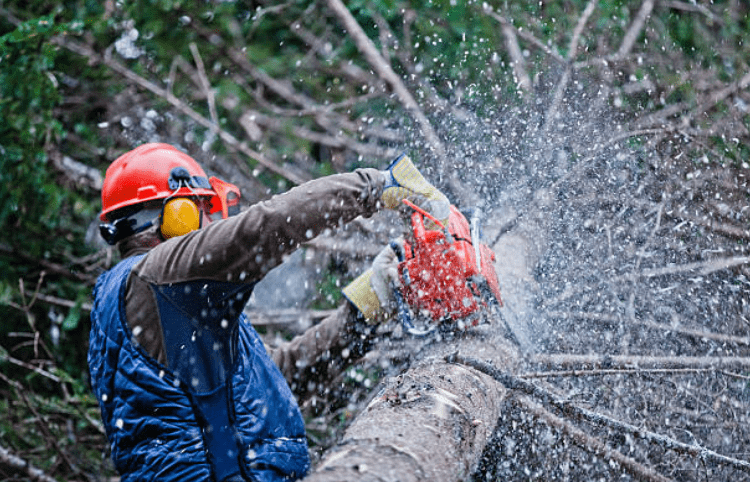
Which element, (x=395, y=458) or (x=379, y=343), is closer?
(x=395, y=458)

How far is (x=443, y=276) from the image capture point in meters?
2.39

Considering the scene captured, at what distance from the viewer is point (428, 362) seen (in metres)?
2.34

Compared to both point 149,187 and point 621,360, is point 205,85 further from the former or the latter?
point 621,360

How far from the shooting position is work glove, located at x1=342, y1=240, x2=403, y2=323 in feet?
8.38

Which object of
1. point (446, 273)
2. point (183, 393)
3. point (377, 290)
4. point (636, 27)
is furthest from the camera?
point (636, 27)

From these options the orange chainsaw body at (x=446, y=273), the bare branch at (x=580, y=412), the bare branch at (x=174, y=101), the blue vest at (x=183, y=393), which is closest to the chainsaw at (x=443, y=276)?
the orange chainsaw body at (x=446, y=273)

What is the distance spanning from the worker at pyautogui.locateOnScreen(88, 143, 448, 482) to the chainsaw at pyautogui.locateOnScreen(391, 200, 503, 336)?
0.35 m

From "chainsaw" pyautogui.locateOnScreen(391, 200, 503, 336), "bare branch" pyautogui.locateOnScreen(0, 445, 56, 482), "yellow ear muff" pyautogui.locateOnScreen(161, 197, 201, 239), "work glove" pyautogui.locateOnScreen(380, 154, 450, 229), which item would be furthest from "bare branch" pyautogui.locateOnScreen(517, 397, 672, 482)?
"bare branch" pyautogui.locateOnScreen(0, 445, 56, 482)

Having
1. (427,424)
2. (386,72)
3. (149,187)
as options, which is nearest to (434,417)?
(427,424)

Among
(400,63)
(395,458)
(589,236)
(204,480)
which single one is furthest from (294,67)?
(395,458)

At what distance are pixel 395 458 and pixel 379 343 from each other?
1.32 metres

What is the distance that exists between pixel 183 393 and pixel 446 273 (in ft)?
3.39

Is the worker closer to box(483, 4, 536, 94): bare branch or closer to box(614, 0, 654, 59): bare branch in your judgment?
box(483, 4, 536, 94): bare branch

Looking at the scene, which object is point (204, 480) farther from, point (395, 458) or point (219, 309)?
point (395, 458)
